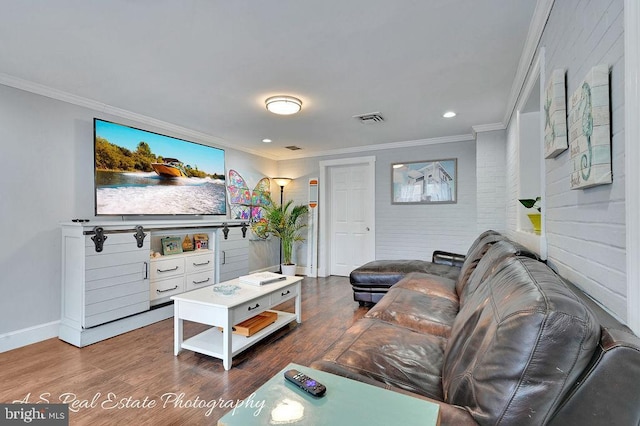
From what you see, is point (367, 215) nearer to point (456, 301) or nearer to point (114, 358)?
point (456, 301)

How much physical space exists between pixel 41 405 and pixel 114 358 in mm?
588

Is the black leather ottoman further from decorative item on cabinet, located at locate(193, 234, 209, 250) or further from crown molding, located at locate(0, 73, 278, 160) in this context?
crown molding, located at locate(0, 73, 278, 160)

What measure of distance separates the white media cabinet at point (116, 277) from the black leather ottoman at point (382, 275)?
2.04 metres

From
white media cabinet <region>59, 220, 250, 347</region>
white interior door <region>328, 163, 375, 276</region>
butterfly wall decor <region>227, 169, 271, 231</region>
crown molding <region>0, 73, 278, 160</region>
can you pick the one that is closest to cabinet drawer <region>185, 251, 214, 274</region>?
white media cabinet <region>59, 220, 250, 347</region>

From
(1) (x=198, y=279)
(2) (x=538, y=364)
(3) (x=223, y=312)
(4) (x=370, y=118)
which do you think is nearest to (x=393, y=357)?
(2) (x=538, y=364)

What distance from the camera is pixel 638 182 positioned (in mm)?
804

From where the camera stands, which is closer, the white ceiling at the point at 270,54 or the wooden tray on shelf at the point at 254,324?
the white ceiling at the point at 270,54

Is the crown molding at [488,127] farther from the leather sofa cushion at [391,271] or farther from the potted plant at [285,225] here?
the potted plant at [285,225]

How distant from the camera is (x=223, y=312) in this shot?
2188 mm

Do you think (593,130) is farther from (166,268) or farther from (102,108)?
(102,108)

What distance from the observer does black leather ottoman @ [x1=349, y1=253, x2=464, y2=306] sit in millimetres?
3334

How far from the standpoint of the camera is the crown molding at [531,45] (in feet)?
5.66

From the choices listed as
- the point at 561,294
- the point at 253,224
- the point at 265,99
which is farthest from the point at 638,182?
the point at 253,224

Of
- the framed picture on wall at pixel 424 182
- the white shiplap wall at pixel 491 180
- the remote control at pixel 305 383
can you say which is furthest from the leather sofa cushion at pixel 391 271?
the remote control at pixel 305 383
